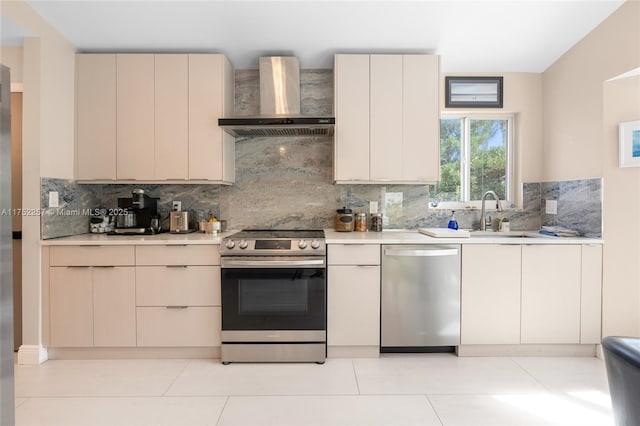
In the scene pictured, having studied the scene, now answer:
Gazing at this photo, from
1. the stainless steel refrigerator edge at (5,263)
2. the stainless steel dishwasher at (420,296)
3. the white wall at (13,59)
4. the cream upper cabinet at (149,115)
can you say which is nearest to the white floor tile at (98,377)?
the stainless steel refrigerator edge at (5,263)

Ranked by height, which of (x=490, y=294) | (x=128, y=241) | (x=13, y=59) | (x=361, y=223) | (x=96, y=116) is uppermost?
(x=13, y=59)

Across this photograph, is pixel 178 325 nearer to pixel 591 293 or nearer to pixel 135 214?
pixel 135 214

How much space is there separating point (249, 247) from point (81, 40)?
2.15 metres

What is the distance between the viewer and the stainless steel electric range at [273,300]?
2799 millimetres

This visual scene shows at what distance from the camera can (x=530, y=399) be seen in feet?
7.48

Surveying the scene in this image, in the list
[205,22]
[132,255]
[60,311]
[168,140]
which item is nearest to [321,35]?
[205,22]

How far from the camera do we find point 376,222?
11.4 ft

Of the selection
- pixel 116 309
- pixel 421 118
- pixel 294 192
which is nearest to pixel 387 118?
pixel 421 118

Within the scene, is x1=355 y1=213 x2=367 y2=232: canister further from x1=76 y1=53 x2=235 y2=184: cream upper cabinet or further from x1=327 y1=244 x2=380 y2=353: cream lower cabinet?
x1=76 y1=53 x2=235 y2=184: cream upper cabinet

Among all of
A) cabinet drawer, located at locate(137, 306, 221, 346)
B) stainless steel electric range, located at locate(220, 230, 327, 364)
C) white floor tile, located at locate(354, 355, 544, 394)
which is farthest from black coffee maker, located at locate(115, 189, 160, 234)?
white floor tile, located at locate(354, 355, 544, 394)

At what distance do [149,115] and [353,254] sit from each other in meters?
2.00

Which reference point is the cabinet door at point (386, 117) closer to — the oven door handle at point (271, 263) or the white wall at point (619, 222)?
the oven door handle at point (271, 263)

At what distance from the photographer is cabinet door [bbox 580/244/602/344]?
287 cm

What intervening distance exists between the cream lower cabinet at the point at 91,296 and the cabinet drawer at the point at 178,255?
96 millimetres
